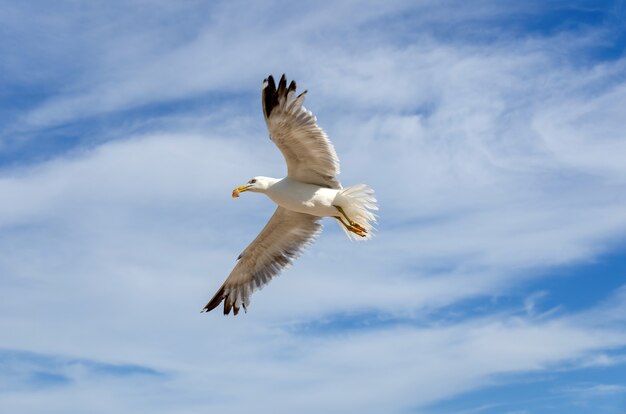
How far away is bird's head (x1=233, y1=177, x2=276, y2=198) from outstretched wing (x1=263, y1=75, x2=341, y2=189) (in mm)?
414

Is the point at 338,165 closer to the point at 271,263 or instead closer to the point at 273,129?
the point at 273,129

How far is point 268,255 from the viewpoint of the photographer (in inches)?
717

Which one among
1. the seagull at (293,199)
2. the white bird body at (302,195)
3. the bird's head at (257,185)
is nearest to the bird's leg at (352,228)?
the seagull at (293,199)

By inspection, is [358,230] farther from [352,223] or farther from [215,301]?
[215,301]

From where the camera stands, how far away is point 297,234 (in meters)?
18.0

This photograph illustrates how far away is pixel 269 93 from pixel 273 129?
1.96 feet

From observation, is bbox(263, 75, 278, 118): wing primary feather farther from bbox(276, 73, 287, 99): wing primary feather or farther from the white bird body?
the white bird body

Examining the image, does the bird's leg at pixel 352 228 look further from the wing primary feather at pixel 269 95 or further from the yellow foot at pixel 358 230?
the wing primary feather at pixel 269 95

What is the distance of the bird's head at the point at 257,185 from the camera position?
1620cm

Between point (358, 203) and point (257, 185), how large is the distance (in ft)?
5.94

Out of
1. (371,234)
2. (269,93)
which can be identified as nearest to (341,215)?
(371,234)

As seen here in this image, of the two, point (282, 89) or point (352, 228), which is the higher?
point (282, 89)

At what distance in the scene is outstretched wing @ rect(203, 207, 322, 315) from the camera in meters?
17.8


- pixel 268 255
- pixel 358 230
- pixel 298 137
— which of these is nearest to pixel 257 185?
pixel 298 137
